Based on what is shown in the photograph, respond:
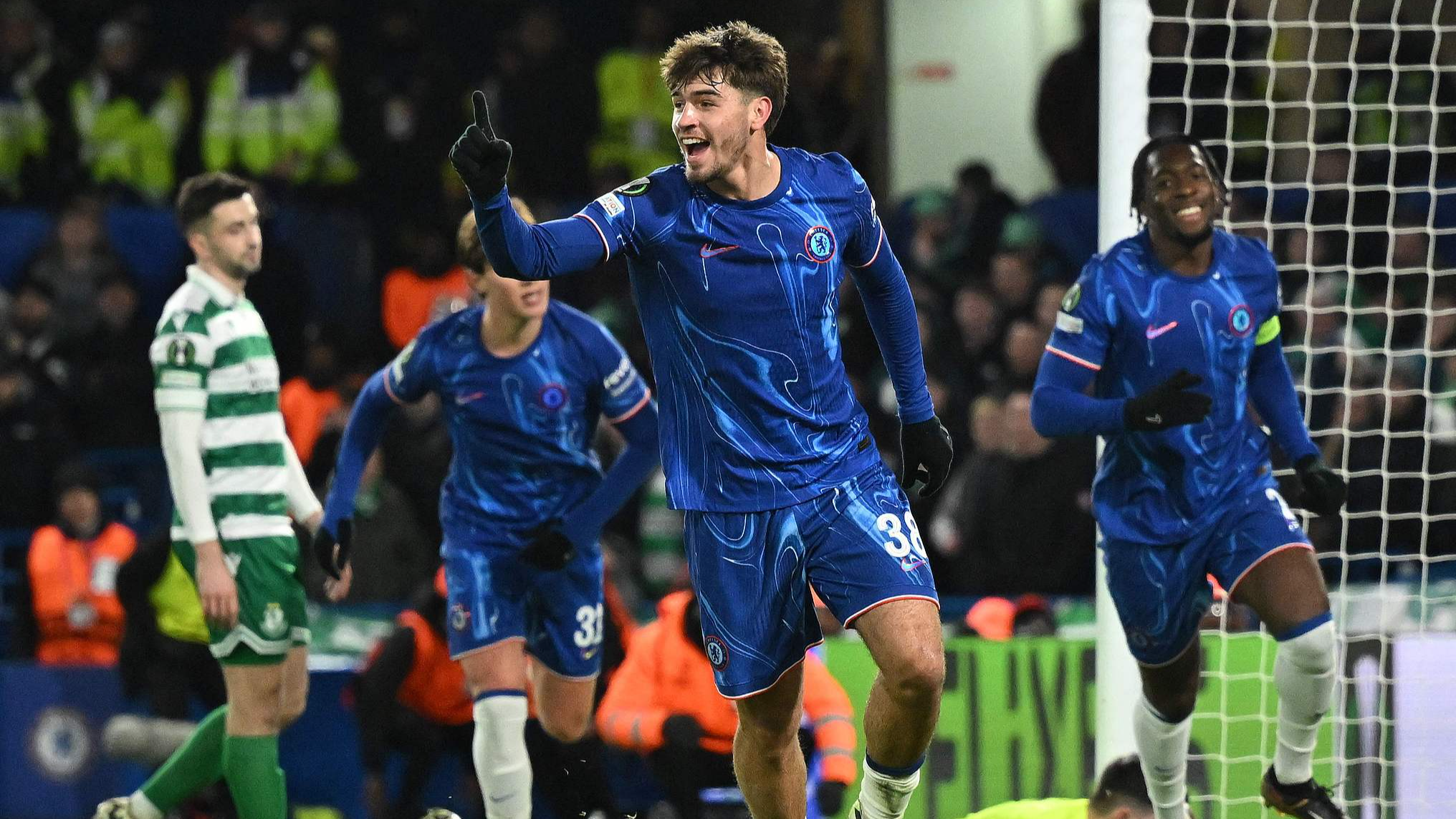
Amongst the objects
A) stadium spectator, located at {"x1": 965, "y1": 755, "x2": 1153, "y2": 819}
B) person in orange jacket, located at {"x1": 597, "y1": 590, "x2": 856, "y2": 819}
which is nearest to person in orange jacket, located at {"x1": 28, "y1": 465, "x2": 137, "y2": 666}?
person in orange jacket, located at {"x1": 597, "y1": 590, "x2": 856, "y2": 819}

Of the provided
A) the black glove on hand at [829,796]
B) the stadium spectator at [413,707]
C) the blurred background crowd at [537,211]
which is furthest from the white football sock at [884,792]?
the blurred background crowd at [537,211]

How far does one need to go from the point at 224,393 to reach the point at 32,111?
7.11m

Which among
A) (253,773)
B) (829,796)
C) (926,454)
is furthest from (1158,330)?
(253,773)

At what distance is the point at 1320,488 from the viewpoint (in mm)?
5777

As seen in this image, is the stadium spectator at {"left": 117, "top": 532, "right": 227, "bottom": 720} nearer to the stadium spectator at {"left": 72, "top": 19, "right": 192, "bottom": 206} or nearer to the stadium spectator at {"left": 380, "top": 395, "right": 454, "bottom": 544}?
the stadium spectator at {"left": 380, "top": 395, "right": 454, "bottom": 544}

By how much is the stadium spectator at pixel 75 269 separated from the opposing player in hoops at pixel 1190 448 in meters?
7.15

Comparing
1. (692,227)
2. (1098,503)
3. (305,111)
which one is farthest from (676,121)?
(305,111)

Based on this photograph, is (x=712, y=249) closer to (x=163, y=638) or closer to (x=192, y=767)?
(x=192, y=767)

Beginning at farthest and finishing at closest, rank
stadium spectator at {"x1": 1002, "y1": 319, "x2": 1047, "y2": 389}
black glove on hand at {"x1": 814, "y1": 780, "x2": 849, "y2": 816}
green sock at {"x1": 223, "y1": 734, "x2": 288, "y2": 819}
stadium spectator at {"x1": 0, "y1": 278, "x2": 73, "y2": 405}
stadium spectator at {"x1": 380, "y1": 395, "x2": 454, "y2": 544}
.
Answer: stadium spectator at {"x1": 0, "y1": 278, "x2": 73, "y2": 405}
stadium spectator at {"x1": 380, "y1": 395, "x2": 454, "y2": 544}
stadium spectator at {"x1": 1002, "y1": 319, "x2": 1047, "y2": 389}
black glove on hand at {"x1": 814, "y1": 780, "x2": 849, "y2": 816}
green sock at {"x1": 223, "y1": 734, "x2": 288, "y2": 819}

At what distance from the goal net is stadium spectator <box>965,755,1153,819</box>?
2.98 ft

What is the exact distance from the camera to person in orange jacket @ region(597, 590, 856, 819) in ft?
22.9

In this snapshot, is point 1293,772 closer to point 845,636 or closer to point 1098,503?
point 1098,503

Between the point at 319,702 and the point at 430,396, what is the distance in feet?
8.14

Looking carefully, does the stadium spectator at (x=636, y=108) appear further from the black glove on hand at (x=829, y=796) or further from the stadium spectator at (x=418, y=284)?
the black glove on hand at (x=829, y=796)
